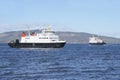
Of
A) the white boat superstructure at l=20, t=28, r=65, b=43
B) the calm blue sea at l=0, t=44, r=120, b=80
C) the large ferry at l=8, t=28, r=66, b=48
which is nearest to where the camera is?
the calm blue sea at l=0, t=44, r=120, b=80

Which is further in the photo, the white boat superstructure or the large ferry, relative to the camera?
the white boat superstructure

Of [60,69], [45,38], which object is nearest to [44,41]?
[45,38]

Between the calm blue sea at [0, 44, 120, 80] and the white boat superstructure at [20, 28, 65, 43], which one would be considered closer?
the calm blue sea at [0, 44, 120, 80]

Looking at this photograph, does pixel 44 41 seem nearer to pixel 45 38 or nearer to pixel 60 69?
pixel 45 38

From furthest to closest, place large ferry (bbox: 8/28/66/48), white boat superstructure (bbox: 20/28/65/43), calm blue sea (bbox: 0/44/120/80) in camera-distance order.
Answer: white boat superstructure (bbox: 20/28/65/43) < large ferry (bbox: 8/28/66/48) < calm blue sea (bbox: 0/44/120/80)

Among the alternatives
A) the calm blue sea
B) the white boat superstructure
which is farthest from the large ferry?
the calm blue sea

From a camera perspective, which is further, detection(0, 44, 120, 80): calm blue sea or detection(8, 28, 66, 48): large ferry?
detection(8, 28, 66, 48): large ferry

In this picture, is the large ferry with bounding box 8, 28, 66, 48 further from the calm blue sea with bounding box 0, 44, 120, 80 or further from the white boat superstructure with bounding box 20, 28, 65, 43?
the calm blue sea with bounding box 0, 44, 120, 80

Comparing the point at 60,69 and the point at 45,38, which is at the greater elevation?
the point at 45,38

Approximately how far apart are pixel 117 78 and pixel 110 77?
1.56 meters

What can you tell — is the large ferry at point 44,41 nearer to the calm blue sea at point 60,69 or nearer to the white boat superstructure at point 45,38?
the white boat superstructure at point 45,38

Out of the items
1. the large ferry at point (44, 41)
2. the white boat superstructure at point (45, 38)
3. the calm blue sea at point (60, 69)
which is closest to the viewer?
the calm blue sea at point (60, 69)

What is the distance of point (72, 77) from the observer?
1768 inches

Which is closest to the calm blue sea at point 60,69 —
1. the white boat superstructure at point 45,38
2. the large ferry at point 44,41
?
the large ferry at point 44,41
